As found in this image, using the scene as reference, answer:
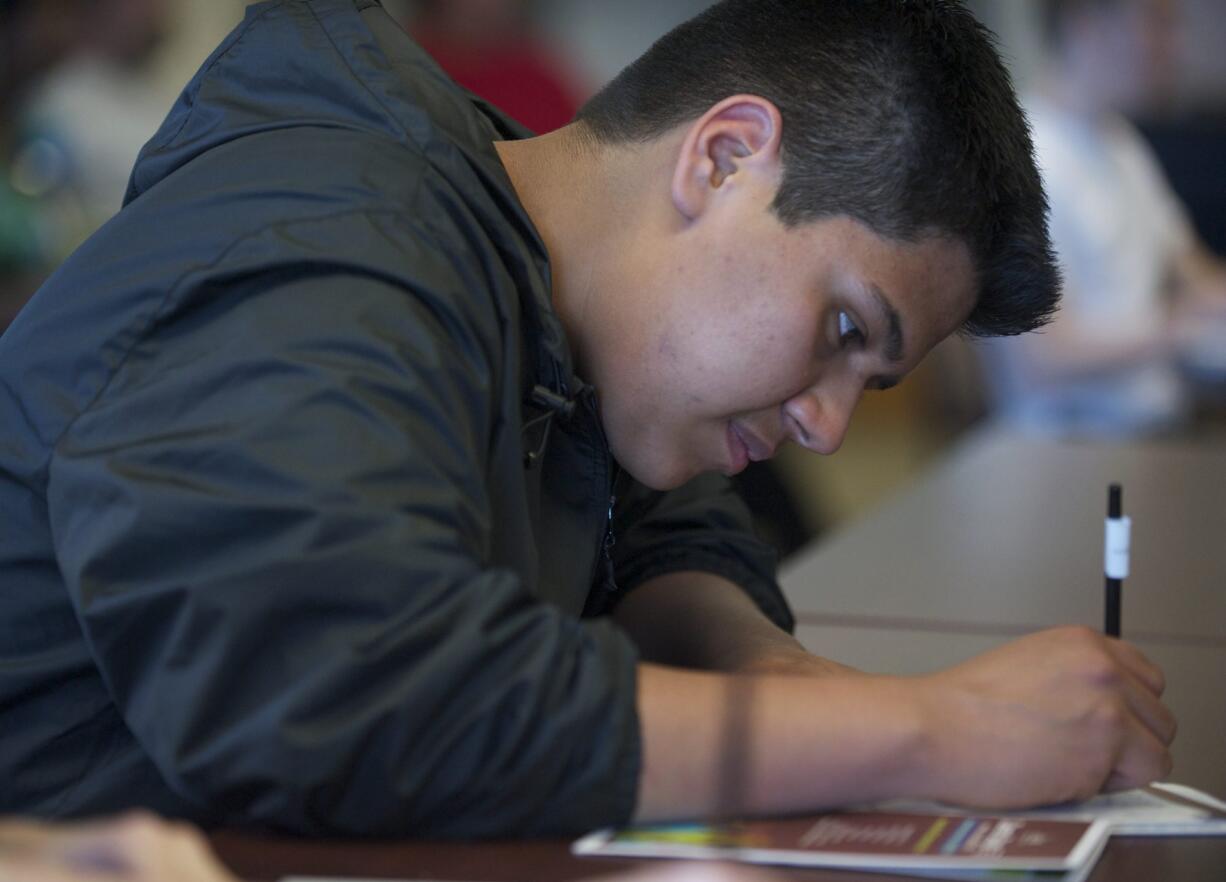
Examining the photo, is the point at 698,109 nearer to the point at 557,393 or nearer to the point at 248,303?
the point at 557,393

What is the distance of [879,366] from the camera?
1117mm

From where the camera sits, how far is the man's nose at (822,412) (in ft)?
3.67

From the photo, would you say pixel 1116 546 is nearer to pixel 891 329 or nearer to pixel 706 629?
pixel 891 329

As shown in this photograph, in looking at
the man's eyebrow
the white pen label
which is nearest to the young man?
the man's eyebrow

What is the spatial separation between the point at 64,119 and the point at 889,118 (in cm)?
317

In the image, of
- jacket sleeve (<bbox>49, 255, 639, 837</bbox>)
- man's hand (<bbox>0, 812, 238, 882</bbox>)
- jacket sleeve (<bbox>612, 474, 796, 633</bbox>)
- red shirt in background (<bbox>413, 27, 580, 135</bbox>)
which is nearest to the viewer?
man's hand (<bbox>0, 812, 238, 882</bbox>)

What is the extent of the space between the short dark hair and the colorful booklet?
1.33 ft

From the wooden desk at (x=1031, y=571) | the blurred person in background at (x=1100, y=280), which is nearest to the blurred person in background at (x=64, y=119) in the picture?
the wooden desk at (x=1031, y=571)

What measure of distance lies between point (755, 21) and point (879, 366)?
0.91ft

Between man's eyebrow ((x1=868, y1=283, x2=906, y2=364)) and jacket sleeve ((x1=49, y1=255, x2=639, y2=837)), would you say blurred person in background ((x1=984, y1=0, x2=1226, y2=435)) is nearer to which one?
man's eyebrow ((x1=868, y1=283, x2=906, y2=364))

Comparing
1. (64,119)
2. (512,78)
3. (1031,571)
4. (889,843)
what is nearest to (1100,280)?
(512,78)

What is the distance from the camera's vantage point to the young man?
0.79 metres

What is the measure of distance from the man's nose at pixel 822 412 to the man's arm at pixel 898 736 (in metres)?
0.24

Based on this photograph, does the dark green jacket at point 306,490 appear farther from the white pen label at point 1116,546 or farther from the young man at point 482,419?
the white pen label at point 1116,546
